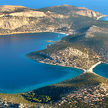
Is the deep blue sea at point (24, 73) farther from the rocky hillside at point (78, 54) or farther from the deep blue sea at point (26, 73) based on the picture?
the rocky hillside at point (78, 54)

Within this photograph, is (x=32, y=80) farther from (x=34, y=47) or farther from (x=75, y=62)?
(x=34, y=47)

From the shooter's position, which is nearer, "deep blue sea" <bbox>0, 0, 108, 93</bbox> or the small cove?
"deep blue sea" <bbox>0, 0, 108, 93</bbox>

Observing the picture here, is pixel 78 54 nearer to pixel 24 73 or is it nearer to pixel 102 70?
pixel 102 70

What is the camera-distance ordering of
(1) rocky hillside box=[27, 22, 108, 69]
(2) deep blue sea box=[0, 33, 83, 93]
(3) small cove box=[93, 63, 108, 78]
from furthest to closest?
(1) rocky hillside box=[27, 22, 108, 69], (3) small cove box=[93, 63, 108, 78], (2) deep blue sea box=[0, 33, 83, 93]

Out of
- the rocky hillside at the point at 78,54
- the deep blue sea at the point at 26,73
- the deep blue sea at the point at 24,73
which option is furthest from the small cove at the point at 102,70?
the deep blue sea at the point at 24,73

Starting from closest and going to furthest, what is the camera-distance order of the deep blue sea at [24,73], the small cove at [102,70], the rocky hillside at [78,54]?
the deep blue sea at [24,73] → the small cove at [102,70] → the rocky hillside at [78,54]

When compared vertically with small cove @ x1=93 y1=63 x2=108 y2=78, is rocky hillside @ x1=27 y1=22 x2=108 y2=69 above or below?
above

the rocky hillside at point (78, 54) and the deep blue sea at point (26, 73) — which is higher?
the rocky hillside at point (78, 54)

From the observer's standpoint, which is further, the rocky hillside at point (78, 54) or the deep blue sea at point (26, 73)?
the rocky hillside at point (78, 54)

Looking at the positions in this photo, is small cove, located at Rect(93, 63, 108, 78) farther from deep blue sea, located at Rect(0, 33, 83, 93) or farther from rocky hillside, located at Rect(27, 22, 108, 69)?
deep blue sea, located at Rect(0, 33, 83, 93)

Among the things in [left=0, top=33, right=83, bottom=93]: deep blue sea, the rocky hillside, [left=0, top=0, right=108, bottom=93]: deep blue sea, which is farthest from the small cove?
[left=0, top=33, right=83, bottom=93]: deep blue sea

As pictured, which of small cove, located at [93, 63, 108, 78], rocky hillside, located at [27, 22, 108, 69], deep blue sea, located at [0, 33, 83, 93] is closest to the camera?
deep blue sea, located at [0, 33, 83, 93]
